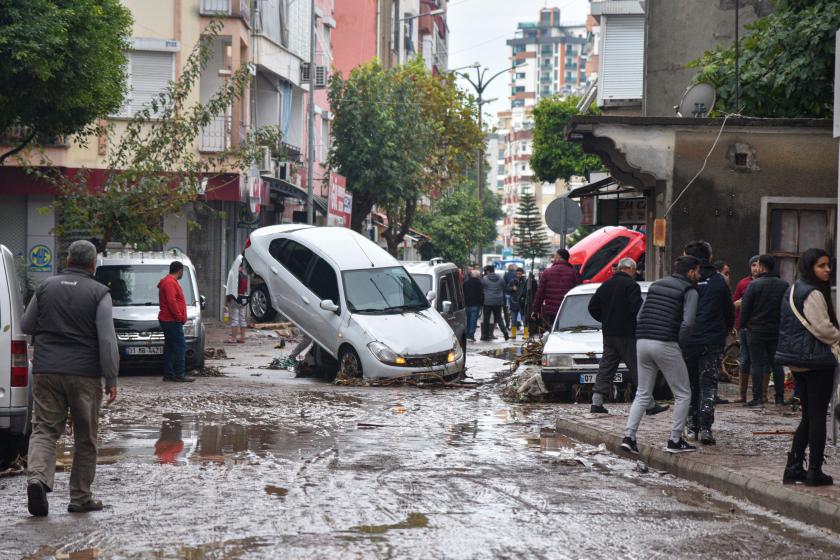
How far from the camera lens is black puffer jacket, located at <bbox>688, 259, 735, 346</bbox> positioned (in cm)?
1311

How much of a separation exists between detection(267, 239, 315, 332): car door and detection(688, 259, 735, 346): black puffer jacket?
391 inches

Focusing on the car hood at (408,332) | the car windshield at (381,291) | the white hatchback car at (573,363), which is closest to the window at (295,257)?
the car windshield at (381,291)

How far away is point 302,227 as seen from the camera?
23859 mm

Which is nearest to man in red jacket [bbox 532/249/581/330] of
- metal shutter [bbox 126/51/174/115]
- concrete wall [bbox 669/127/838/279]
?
concrete wall [bbox 669/127/838/279]

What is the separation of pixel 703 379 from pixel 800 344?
10.1ft

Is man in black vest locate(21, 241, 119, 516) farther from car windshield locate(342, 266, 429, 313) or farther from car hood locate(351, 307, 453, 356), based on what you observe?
car windshield locate(342, 266, 429, 313)

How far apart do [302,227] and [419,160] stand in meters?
33.3

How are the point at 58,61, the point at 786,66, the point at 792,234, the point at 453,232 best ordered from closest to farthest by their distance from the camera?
the point at 792,234, the point at 58,61, the point at 786,66, the point at 453,232

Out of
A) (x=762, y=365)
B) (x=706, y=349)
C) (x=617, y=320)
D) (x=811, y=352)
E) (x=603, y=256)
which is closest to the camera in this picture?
(x=811, y=352)

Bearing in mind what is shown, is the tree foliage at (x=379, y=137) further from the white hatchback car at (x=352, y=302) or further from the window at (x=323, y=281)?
the window at (x=323, y=281)

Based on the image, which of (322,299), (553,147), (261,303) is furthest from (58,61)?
(553,147)

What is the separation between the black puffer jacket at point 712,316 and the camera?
43.0ft

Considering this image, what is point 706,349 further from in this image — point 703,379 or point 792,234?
point 792,234

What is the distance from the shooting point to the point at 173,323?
21.1m
